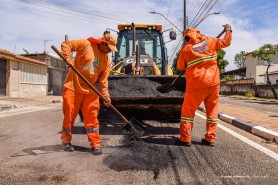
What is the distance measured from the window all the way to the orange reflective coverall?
740 inches

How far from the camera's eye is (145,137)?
17.2 ft

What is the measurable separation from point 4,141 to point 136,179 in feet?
9.91

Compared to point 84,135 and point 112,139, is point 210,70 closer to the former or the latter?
point 112,139

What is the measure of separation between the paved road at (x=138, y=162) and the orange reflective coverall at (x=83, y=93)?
1.02 feet

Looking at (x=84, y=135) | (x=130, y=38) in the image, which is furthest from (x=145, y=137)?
(x=130, y=38)

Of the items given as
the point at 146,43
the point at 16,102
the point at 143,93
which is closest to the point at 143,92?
the point at 143,93

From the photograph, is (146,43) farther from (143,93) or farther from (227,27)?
(227,27)

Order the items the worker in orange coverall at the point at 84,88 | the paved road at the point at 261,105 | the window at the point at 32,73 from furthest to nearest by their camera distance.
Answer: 1. the window at the point at 32,73
2. the paved road at the point at 261,105
3. the worker in orange coverall at the point at 84,88

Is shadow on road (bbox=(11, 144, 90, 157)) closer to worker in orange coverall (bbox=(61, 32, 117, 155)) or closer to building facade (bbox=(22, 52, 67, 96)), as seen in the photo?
worker in orange coverall (bbox=(61, 32, 117, 155))

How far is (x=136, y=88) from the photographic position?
20.1 feet

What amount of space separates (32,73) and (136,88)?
19.6 m

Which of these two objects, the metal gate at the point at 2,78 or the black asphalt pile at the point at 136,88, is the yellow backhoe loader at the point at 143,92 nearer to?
the black asphalt pile at the point at 136,88

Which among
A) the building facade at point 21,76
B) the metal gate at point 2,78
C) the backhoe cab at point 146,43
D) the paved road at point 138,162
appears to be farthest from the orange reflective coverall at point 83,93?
the metal gate at point 2,78

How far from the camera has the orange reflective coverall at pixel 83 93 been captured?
4.22 meters
